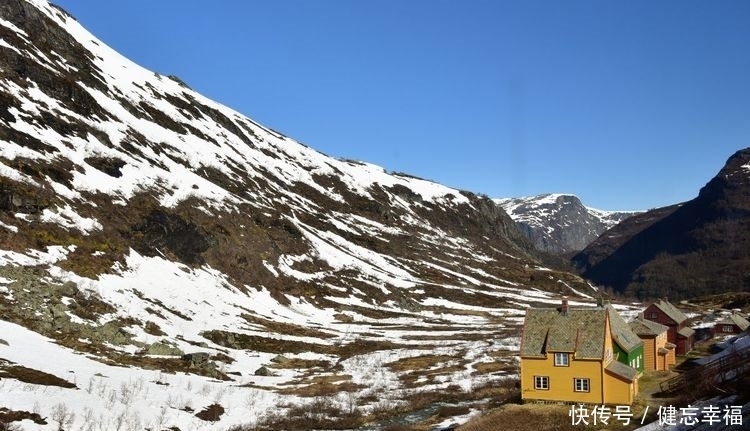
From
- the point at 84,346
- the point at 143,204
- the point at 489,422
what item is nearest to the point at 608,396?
the point at 489,422

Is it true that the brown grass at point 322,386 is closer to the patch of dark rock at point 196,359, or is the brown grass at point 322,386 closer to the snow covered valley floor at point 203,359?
the snow covered valley floor at point 203,359

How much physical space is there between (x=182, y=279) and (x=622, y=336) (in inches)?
2003

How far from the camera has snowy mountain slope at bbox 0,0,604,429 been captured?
3722 centimetres

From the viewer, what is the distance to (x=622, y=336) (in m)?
44.8

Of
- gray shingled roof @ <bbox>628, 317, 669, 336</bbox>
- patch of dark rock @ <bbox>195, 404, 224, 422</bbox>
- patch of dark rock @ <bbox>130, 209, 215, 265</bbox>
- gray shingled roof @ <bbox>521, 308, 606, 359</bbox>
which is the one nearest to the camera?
patch of dark rock @ <bbox>195, 404, 224, 422</bbox>

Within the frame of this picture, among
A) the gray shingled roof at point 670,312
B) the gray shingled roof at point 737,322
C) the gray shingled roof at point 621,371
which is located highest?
the gray shingled roof at point 670,312

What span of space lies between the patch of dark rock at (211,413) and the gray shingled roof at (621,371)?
26240 mm

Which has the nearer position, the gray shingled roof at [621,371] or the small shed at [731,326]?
the gray shingled roof at [621,371]

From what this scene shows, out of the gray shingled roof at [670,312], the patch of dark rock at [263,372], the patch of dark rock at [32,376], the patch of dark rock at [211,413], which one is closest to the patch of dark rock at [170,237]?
the patch of dark rock at [263,372]

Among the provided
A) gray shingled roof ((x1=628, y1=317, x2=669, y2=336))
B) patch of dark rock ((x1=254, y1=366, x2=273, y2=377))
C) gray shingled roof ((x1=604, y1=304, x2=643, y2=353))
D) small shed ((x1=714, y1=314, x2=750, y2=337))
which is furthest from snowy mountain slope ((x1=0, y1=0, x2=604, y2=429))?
small shed ((x1=714, y1=314, x2=750, y2=337))

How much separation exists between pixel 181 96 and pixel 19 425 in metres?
142

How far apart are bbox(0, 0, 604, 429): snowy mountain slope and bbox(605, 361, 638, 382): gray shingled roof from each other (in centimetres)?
1173

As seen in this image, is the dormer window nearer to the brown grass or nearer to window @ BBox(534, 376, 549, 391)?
window @ BBox(534, 376, 549, 391)

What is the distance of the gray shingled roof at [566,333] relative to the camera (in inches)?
1516
